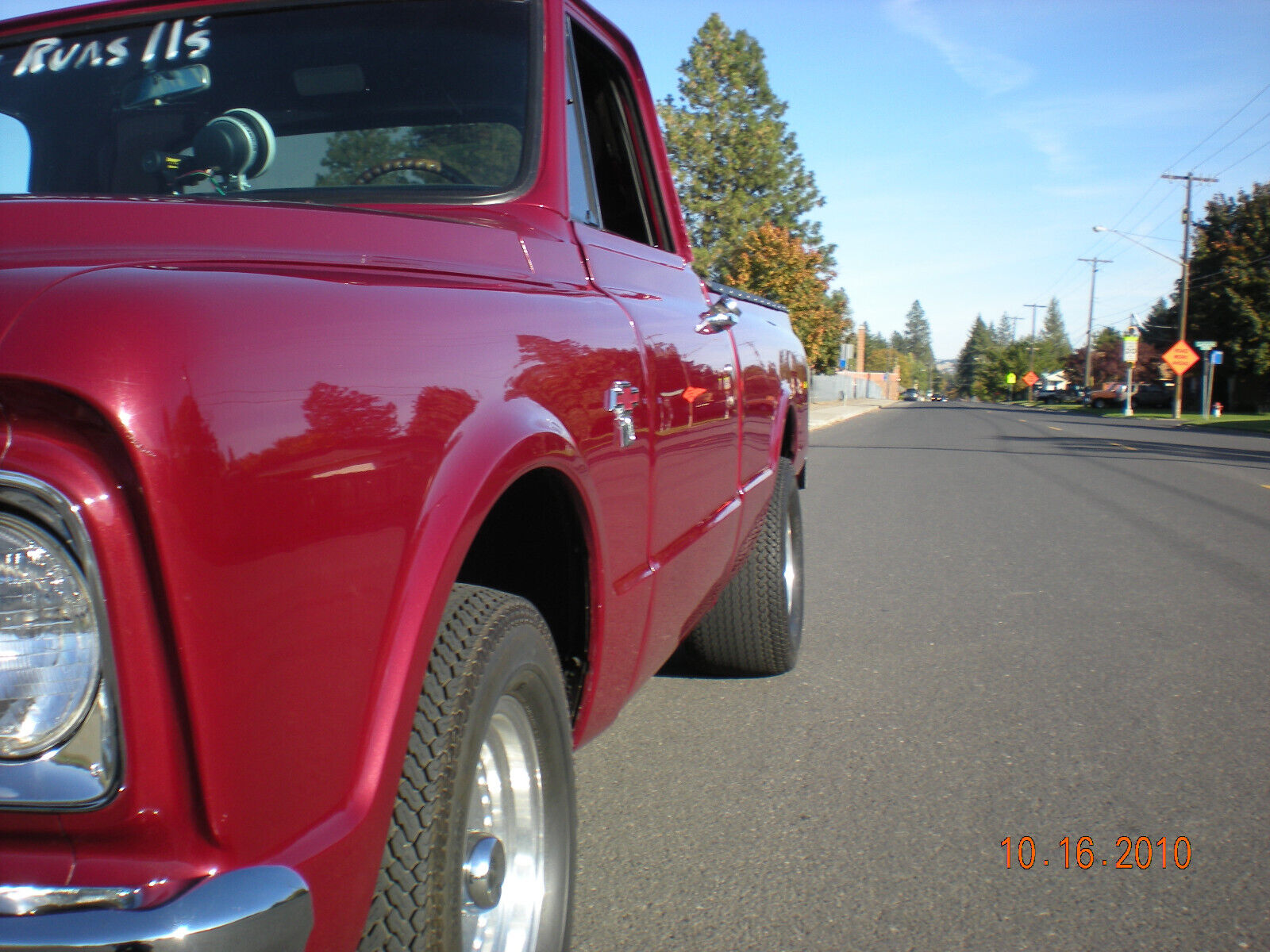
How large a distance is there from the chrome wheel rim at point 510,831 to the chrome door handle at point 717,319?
1350 mm

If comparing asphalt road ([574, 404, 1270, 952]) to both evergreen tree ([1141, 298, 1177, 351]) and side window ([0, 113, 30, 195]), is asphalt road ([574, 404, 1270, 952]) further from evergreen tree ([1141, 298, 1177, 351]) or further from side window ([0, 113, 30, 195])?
evergreen tree ([1141, 298, 1177, 351])

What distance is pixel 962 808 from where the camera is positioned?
9.73 ft

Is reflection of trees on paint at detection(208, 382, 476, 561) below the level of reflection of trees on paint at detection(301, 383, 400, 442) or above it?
below

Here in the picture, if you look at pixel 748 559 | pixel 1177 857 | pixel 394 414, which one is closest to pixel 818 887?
pixel 1177 857

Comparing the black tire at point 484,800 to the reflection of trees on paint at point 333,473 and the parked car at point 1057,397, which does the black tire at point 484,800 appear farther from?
the parked car at point 1057,397

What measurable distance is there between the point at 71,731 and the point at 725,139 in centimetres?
4564

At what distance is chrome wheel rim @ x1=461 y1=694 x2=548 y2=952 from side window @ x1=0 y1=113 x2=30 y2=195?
1716 millimetres

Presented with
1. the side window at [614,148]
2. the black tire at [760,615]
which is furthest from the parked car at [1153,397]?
the side window at [614,148]

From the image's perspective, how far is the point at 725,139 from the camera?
44250mm

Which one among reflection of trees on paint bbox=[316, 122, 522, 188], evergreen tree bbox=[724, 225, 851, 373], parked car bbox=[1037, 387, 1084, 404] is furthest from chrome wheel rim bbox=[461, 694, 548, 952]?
parked car bbox=[1037, 387, 1084, 404]

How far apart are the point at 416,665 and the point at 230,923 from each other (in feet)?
1.22

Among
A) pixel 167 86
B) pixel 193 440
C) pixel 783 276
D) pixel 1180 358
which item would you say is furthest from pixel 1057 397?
pixel 193 440
